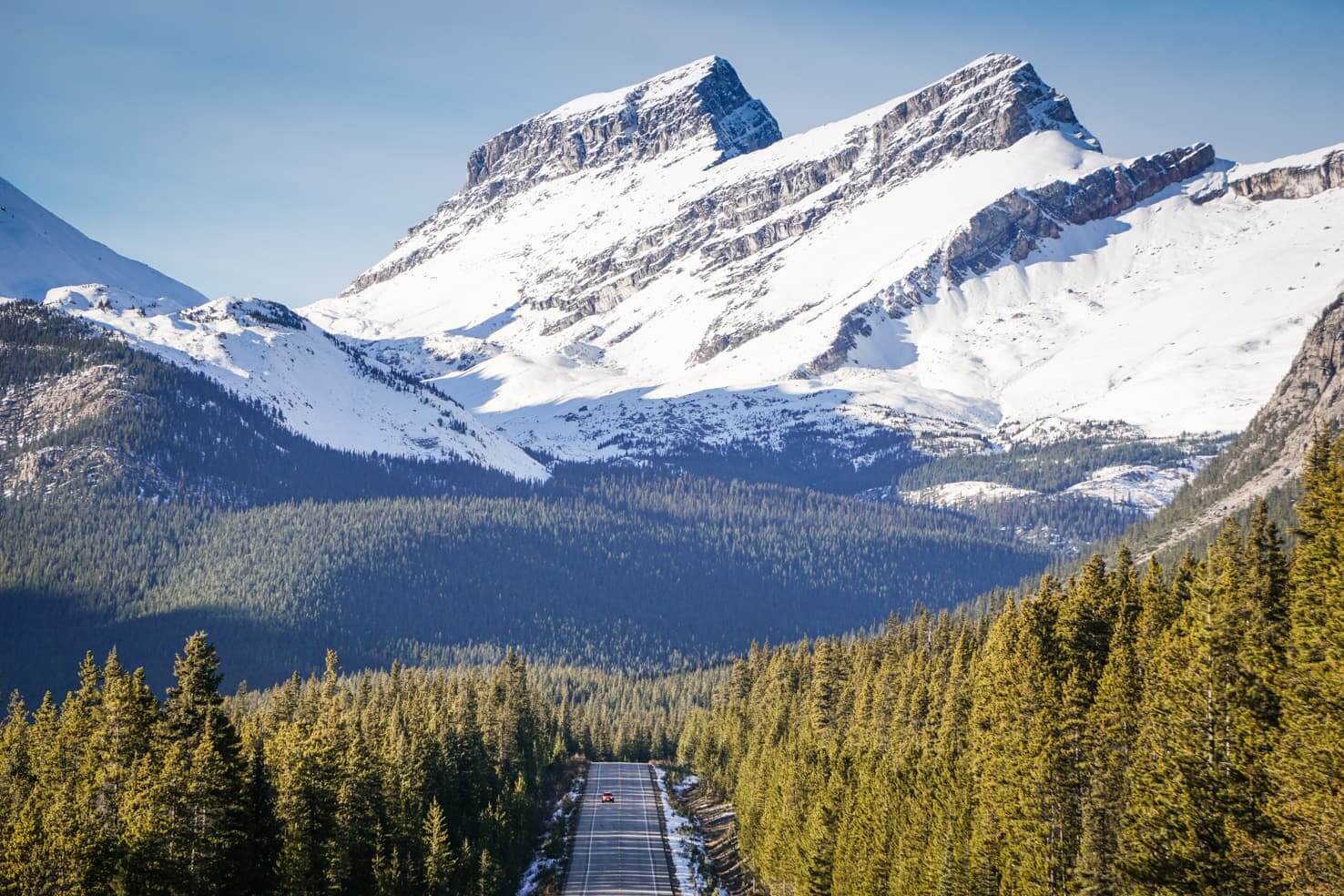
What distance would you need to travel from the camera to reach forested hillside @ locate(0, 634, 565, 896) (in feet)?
175

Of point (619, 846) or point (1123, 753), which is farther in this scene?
point (619, 846)

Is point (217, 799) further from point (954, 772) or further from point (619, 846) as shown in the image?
point (619, 846)

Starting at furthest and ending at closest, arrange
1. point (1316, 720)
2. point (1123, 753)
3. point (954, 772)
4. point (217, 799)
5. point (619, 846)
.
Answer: point (619, 846), point (954, 772), point (217, 799), point (1123, 753), point (1316, 720)

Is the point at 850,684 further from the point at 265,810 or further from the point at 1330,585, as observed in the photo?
the point at 1330,585

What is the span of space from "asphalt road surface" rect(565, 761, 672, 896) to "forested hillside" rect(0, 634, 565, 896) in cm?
816

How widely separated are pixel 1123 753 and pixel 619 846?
6891 cm

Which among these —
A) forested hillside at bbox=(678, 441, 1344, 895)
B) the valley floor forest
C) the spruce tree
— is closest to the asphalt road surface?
the valley floor forest

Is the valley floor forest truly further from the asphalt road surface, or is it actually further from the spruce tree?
the asphalt road surface

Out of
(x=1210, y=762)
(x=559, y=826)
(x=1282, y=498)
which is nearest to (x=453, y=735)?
(x=559, y=826)

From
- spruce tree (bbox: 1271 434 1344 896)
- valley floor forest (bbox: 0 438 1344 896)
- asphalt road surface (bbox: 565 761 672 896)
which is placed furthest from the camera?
asphalt road surface (bbox: 565 761 672 896)

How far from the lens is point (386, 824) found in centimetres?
8000

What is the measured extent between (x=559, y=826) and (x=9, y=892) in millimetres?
78164

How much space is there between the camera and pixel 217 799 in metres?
56.6

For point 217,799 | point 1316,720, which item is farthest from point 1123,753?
point 217,799
